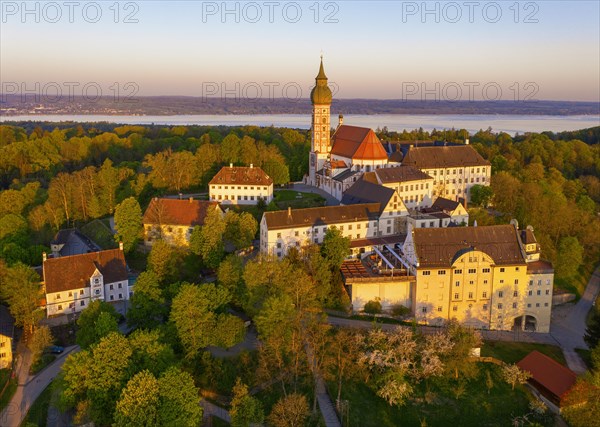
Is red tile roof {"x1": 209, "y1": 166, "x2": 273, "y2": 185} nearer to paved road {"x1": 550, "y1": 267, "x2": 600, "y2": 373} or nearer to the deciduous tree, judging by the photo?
the deciduous tree

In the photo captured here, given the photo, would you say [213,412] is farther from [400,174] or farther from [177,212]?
[400,174]

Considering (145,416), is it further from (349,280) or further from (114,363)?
(349,280)

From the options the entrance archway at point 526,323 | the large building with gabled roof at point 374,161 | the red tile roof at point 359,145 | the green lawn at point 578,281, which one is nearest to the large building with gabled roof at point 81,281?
the large building with gabled roof at point 374,161

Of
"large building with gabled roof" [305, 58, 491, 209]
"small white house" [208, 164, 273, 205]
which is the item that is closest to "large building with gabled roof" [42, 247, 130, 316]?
"small white house" [208, 164, 273, 205]

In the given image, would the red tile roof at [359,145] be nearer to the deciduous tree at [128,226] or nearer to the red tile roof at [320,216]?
the red tile roof at [320,216]

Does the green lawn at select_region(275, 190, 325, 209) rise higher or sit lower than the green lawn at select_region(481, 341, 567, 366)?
higher
